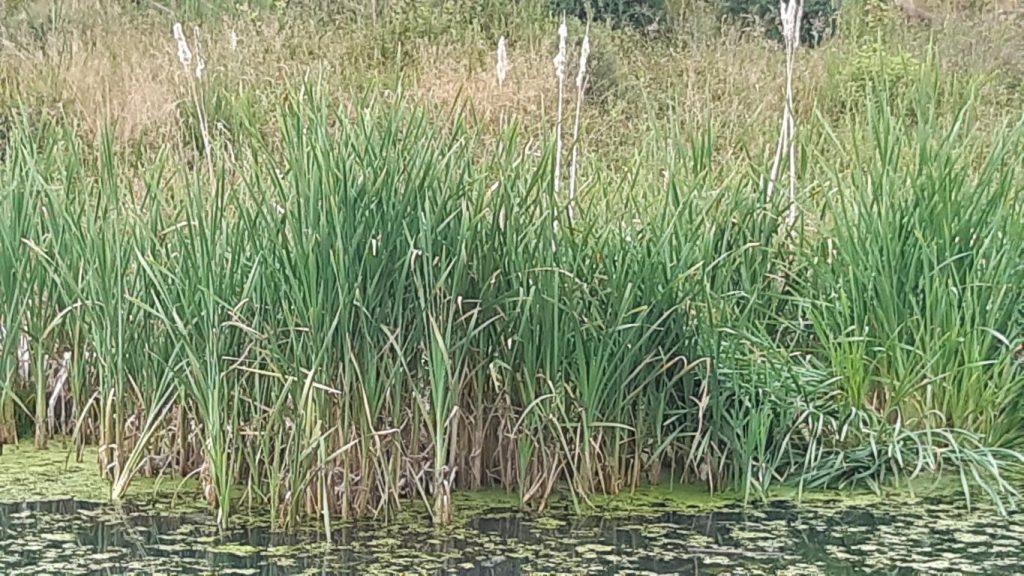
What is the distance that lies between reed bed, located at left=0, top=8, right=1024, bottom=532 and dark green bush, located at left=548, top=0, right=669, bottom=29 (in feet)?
23.8

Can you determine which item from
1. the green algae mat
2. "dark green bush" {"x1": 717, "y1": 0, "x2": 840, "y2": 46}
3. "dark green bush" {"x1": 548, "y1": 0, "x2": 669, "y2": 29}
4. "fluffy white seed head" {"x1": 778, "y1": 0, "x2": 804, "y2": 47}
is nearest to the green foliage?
"dark green bush" {"x1": 717, "y1": 0, "x2": 840, "y2": 46}

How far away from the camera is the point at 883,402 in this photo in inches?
171

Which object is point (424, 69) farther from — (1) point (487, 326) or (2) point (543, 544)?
(2) point (543, 544)

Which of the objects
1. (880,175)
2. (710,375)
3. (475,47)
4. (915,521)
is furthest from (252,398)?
(475,47)

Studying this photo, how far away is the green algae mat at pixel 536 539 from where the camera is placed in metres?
3.38

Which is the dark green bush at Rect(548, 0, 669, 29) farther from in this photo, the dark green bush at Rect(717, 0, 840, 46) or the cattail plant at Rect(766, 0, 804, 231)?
the cattail plant at Rect(766, 0, 804, 231)

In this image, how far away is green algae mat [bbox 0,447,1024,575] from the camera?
3.38 metres

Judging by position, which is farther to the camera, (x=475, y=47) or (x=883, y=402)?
(x=475, y=47)

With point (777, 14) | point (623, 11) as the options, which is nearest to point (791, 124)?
point (623, 11)

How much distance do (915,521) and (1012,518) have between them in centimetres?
29

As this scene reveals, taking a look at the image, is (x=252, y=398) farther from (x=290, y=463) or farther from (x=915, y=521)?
(x=915, y=521)

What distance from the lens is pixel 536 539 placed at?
11.8 ft

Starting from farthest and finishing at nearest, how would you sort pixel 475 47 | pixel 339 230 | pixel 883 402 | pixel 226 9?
pixel 226 9, pixel 475 47, pixel 883 402, pixel 339 230

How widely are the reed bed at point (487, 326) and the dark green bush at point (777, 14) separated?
7647 millimetres
